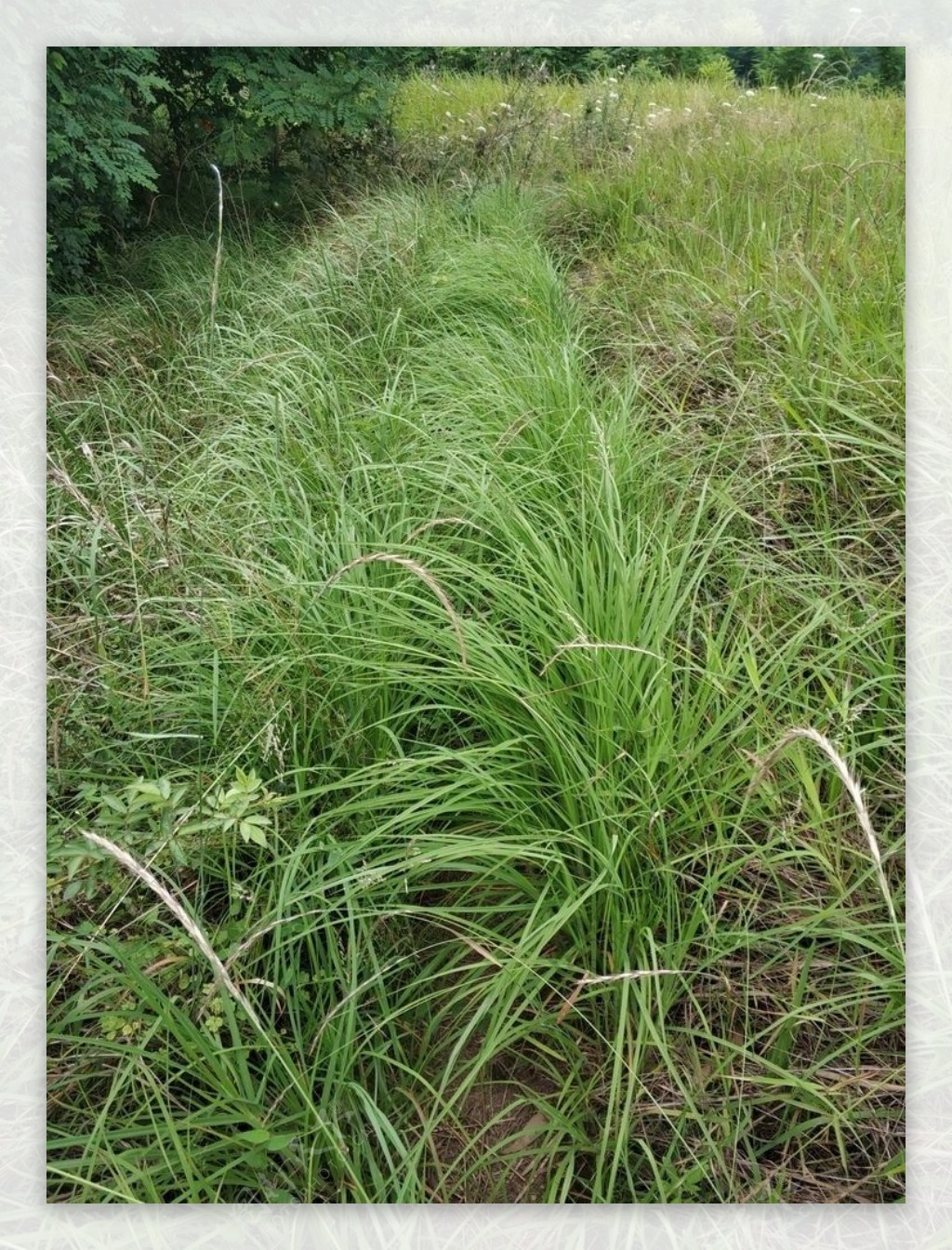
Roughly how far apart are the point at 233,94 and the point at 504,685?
3.31ft

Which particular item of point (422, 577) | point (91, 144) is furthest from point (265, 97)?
point (422, 577)

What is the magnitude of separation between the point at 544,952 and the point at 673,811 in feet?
0.75

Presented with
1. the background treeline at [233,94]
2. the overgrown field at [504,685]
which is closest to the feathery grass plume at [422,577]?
the overgrown field at [504,685]

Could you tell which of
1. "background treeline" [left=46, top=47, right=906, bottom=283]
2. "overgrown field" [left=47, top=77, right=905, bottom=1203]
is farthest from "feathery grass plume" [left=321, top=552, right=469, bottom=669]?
"background treeline" [left=46, top=47, right=906, bottom=283]

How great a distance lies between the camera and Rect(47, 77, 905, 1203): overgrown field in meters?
1.06

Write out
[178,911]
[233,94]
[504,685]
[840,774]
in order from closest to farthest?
1. [178,911]
2. [840,774]
3. [504,685]
4. [233,94]

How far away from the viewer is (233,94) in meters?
1.40

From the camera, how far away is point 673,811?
1124mm

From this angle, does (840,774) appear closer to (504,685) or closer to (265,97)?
(504,685)

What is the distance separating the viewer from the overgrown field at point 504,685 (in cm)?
106

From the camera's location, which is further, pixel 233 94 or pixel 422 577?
pixel 233 94

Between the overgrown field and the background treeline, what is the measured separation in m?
0.04

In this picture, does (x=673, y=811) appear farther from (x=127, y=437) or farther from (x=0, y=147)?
(x=0, y=147)

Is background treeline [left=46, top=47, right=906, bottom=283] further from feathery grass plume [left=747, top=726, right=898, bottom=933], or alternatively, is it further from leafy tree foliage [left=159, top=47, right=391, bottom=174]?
feathery grass plume [left=747, top=726, right=898, bottom=933]
